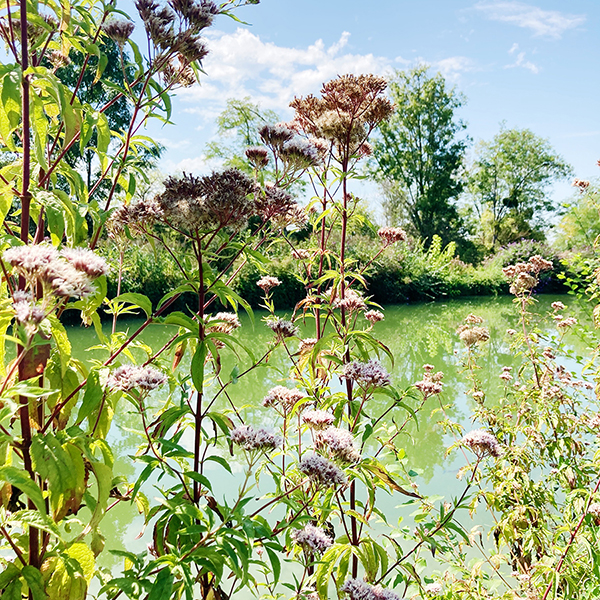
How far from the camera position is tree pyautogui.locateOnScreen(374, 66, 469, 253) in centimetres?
2681

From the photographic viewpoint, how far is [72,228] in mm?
868

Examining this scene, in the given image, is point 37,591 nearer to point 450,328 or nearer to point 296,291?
point 450,328

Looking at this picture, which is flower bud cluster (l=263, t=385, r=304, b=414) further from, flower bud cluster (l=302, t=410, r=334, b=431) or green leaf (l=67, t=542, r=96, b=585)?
green leaf (l=67, t=542, r=96, b=585)

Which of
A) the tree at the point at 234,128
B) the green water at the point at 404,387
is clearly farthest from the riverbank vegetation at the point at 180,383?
the tree at the point at 234,128

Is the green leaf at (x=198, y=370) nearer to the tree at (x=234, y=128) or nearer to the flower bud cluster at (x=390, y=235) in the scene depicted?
the flower bud cluster at (x=390, y=235)

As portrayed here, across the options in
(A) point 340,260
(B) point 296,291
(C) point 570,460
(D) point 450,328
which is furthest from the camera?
(B) point 296,291

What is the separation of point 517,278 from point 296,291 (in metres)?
8.80

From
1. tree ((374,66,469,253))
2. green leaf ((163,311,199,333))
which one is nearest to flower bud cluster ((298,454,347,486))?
green leaf ((163,311,199,333))

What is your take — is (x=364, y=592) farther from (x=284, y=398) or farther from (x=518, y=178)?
(x=518, y=178)

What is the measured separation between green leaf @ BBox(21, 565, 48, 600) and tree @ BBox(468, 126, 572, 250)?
1241 inches

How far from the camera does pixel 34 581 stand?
768 millimetres

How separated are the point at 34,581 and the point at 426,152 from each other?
2937 cm

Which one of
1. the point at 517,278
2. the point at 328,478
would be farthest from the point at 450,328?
the point at 328,478

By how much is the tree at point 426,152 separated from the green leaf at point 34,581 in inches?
1083
